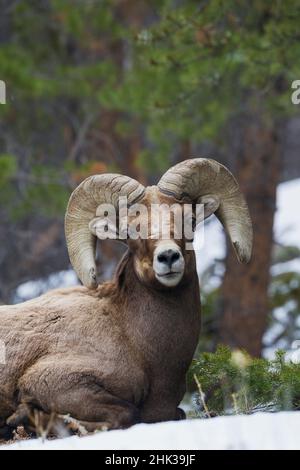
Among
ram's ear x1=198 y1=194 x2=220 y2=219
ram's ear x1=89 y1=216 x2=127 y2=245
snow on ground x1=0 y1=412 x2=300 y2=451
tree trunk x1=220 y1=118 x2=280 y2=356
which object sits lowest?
snow on ground x1=0 y1=412 x2=300 y2=451

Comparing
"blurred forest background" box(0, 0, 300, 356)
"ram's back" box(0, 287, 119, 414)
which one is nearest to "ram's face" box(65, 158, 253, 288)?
"ram's back" box(0, 287, 119, 414)

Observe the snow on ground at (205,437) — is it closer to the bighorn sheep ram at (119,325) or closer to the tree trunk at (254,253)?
the bighorn sheep ram at (119,325)

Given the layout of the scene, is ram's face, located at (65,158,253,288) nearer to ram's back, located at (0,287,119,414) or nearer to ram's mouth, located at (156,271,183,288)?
ram's mouth, located at (156,271,183,288)

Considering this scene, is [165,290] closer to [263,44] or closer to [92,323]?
[92,323]

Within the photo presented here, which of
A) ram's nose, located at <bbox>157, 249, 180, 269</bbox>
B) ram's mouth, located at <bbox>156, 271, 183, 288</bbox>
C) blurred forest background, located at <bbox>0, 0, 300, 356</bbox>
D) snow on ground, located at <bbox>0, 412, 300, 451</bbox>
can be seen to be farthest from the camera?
blurred forest background, located at <bbox>0, 0, 300, 356</bbox>

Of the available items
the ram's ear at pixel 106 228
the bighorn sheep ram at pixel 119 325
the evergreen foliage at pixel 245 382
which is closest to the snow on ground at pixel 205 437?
the bighorn sheep ram at pixel 119 325

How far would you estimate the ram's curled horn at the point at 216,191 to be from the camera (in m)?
9.54

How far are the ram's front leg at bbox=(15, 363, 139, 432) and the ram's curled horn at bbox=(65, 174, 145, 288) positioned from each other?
0.84m

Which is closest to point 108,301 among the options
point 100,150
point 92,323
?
point 92,323

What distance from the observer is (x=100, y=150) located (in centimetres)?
2570

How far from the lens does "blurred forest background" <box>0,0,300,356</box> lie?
575 inches

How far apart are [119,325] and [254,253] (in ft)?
30.7
